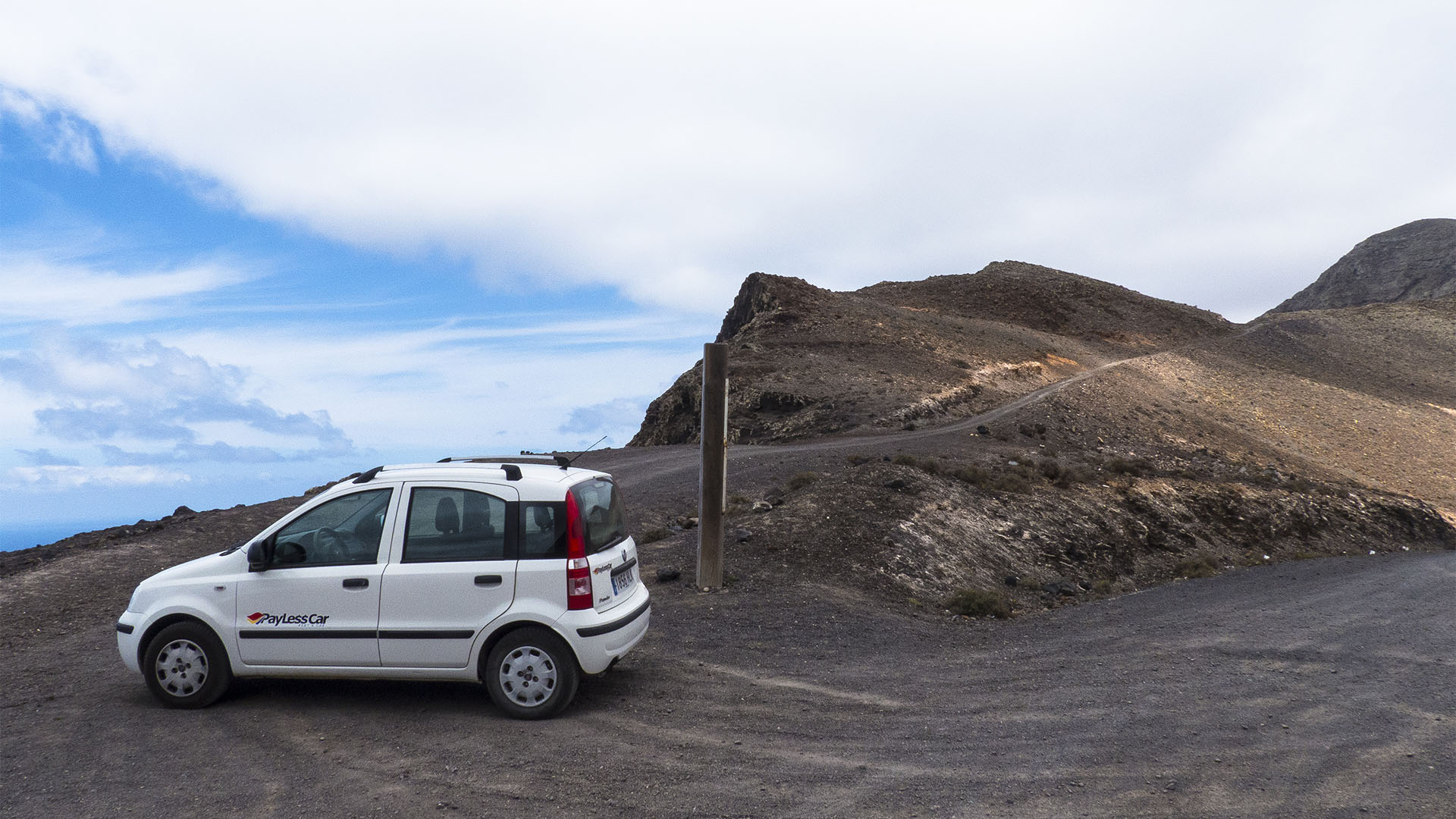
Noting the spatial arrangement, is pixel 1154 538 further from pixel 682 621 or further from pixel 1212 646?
pixel 682 621

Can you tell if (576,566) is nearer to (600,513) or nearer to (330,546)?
(600,513)

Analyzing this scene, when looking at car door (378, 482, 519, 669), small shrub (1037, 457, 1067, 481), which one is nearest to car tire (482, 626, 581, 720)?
car door (378, 482, 519, 669)

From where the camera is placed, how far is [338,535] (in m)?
7.18

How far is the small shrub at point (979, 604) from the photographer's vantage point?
1230 cm

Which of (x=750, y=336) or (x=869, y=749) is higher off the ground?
(x=750, y=336)

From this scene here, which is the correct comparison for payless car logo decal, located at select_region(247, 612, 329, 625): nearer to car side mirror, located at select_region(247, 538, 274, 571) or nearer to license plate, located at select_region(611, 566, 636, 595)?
car side mirror, located at select_region(247, 538, 274, 571)

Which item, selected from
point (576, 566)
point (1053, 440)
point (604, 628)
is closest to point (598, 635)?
point (604, 628)

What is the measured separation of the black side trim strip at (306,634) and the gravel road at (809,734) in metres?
0.61

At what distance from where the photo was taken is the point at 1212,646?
9.63 metres

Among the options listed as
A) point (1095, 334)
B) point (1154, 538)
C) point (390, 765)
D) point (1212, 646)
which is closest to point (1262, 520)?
point (1154, 538)

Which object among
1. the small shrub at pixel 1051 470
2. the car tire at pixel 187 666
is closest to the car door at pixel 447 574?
the car tire at pixel 187 666

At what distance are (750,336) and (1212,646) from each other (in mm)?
33486

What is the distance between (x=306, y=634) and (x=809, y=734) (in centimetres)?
404

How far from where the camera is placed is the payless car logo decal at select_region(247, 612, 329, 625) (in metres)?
7.04
